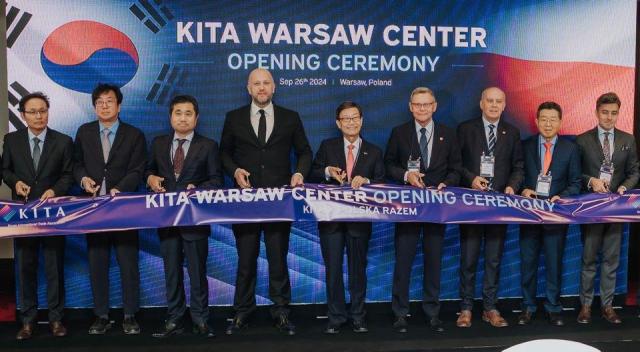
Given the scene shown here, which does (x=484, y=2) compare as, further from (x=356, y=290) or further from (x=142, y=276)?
(x=142, y=276)

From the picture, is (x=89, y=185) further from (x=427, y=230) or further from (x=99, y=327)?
(x=427, y=230)

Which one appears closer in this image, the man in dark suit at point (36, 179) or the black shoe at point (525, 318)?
the man in dark suit at point (36, 179)

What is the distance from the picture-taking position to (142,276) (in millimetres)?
5117

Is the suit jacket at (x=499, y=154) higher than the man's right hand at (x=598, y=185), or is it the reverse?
the suit jacket at (x=499, y=154)

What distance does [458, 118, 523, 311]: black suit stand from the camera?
4746 mm

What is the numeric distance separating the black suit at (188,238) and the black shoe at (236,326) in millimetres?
208

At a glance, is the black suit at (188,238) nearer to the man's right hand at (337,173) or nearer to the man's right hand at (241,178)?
the man's right hand at (241,178)

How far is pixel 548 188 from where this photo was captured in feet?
15.5

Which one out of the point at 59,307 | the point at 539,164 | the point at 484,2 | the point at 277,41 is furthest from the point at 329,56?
the point at 59,307

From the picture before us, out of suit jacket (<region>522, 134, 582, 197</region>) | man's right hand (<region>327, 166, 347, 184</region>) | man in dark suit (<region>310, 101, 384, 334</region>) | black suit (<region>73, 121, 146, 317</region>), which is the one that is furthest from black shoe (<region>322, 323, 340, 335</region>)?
suit jacket (<region>522, 134, 582, 197</region>)

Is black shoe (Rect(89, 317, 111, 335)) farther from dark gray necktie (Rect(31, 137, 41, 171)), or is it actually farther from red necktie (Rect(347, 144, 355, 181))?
red necktie (Rect(347, 144, 355, 181))

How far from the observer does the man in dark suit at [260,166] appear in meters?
4.61

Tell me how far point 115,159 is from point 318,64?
5.56ft

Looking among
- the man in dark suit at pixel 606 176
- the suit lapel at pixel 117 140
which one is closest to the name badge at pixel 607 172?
the man in dark suit at pixel 606 176
